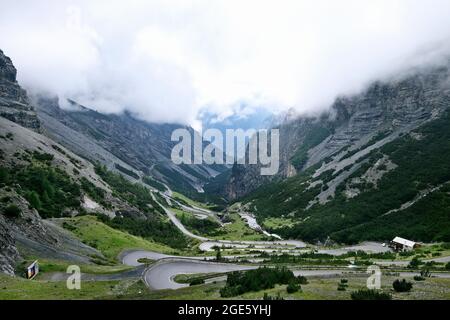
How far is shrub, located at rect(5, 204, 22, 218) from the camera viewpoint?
215 feet

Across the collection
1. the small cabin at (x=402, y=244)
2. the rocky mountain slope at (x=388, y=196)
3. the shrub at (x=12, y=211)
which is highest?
the rocky mountain slope at (x=388, y=196)

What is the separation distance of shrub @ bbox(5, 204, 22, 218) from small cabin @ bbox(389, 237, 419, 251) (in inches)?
3299

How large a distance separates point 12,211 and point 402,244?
3376 inches

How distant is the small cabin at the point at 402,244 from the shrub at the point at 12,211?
275 ft

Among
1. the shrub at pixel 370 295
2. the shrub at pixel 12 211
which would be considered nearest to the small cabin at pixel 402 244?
the shrub at pixel 370 295

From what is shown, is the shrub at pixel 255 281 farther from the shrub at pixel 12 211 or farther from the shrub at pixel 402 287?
the shrub at pixel 12 211

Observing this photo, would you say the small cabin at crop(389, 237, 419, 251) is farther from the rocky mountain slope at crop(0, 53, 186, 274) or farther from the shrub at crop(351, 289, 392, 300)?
the shrub at crop(351, 289, 392, 300)

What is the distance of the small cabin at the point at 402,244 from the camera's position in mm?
99363

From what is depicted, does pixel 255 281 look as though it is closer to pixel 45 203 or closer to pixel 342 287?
pixel 342 287

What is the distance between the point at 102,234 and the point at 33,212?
26277 millimetres

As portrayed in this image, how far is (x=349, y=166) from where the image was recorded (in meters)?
195
